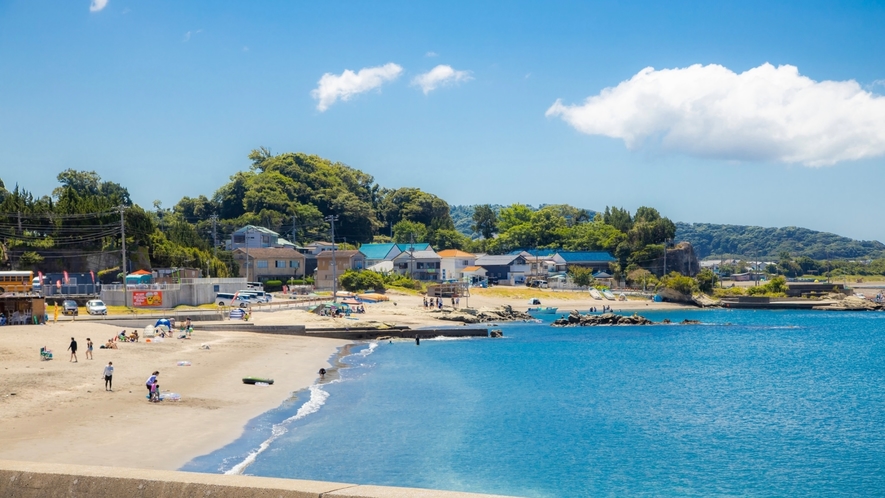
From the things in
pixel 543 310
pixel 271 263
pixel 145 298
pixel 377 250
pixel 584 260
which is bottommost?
pixel 543 310

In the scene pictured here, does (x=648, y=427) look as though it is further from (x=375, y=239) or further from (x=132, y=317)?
(x=375, y=239)

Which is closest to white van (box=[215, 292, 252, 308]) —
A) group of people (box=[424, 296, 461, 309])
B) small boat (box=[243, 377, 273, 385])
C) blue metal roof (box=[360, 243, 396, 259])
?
group of people (box=[424, 296, 461, 309])

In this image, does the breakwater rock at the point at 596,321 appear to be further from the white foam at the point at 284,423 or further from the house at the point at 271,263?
the white foam at the point at 284,423

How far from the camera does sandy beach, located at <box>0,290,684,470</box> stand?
72.5ft

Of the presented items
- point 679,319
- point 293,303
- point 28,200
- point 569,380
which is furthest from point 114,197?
point 679,319

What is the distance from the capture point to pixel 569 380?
149ft

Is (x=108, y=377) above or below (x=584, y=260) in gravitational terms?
below

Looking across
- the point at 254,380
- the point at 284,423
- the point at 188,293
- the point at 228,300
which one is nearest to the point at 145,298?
the point at 188,293

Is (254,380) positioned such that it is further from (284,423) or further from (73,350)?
(284,423)

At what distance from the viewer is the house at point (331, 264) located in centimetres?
11100

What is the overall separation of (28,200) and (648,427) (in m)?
72.2

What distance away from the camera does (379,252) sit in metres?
130

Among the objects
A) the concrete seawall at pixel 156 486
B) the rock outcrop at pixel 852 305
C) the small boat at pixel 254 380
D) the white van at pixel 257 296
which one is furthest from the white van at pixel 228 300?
the rock outcrop at pixel 852 305

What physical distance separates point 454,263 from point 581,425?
109m
